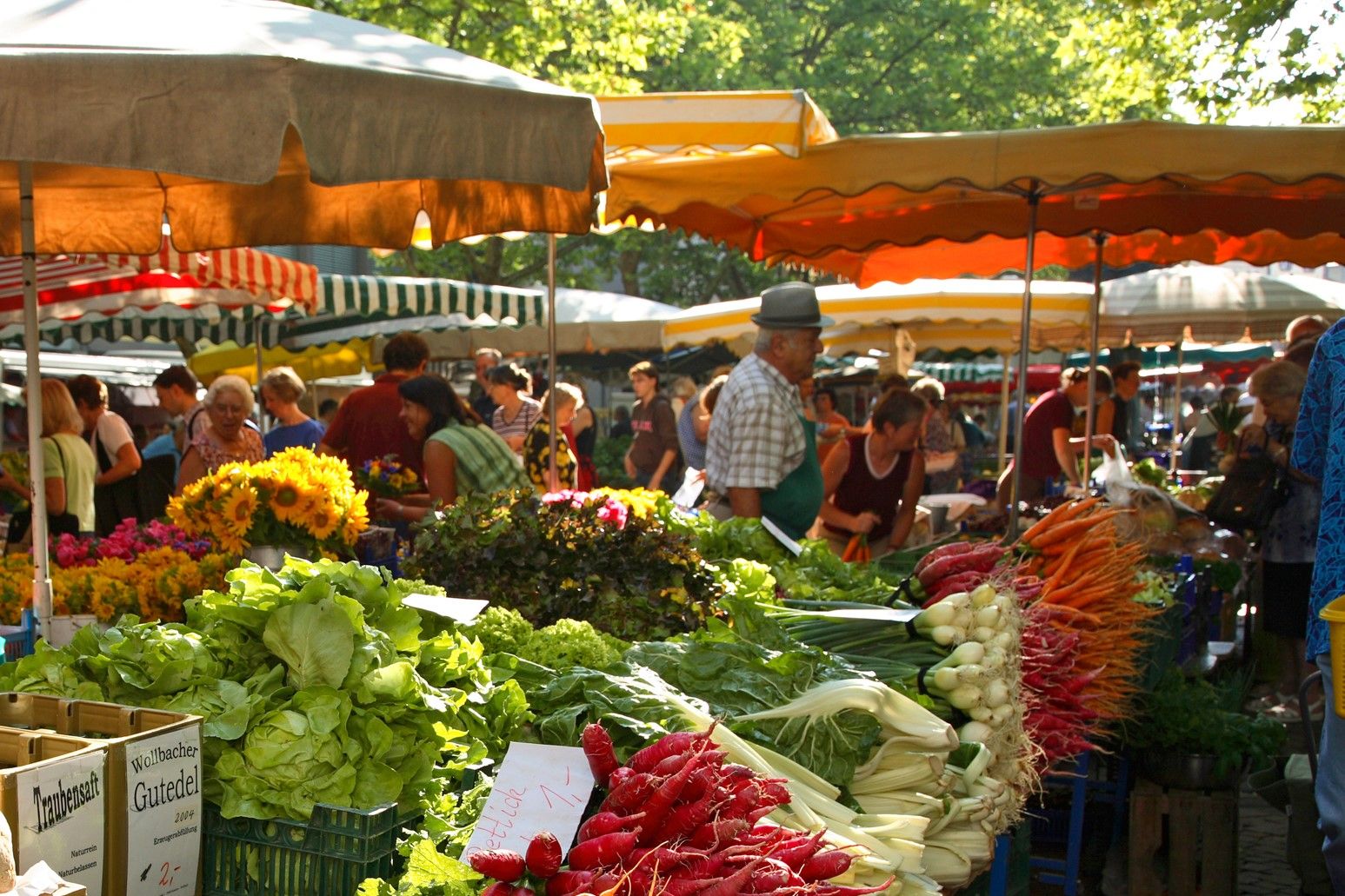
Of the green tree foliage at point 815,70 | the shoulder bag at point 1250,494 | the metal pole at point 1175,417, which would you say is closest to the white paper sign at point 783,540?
the shoulder bag at point 1250,494

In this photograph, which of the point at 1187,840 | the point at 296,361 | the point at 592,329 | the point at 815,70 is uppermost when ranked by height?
the point at 815,70

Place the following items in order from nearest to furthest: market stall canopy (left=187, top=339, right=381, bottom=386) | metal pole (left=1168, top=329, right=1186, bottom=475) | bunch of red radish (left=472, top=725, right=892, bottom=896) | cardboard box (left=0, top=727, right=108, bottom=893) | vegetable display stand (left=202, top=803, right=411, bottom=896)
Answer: cardboard box (left=0, top=727, right=108, bottom=893), bunch of red radish (left=472, top=725, right=892, bottom=896), vegetable display stand (left=202, top=803, right=411, bottom=896), metal pole (left=1168, top=329, right=1186, bottom=475), market stall canopy (left=187, top=339, right=381, bottom=386)

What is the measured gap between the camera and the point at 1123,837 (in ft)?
18.4

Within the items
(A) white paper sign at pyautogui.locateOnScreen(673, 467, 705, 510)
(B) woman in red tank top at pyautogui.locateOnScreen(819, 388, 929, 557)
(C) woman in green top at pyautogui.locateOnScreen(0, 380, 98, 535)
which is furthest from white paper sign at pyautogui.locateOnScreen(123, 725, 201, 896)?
(C) woman in green top at pyautogui.locateOnScreen(0, 380, 98, 535)

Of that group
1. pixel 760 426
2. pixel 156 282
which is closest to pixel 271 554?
pixel 760 426

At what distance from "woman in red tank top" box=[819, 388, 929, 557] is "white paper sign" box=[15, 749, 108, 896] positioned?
562 cm

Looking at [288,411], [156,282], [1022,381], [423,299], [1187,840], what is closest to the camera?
[1187,840]

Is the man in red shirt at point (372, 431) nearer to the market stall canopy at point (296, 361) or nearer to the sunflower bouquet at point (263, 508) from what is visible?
the sunflower bouquet at point (263, 508)

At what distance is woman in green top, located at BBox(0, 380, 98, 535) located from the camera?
7.43m

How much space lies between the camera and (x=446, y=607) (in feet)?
10.6

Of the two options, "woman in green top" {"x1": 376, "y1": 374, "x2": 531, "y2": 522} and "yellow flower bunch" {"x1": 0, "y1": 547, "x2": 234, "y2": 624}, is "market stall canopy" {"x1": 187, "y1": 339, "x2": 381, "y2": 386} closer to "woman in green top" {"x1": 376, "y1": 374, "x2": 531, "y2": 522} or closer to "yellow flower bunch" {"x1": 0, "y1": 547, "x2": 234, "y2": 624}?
"woman in green top" {"x1": 376, "y1": 374, "x2": 531, "y2": 522}

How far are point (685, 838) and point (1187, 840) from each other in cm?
354

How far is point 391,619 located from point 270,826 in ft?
1.72

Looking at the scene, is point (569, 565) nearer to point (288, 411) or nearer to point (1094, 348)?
point (288, 411)
